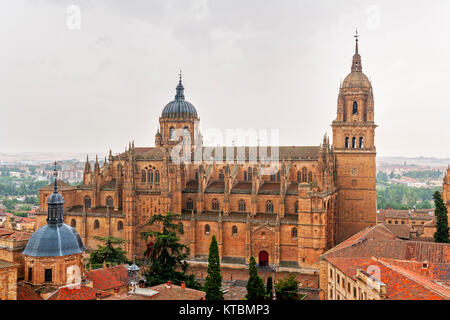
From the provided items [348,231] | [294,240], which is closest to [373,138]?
[348,231]

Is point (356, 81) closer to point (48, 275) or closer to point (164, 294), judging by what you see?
point (164, 294)

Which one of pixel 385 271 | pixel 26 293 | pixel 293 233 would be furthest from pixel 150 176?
pixel 385 271

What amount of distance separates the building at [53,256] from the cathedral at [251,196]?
27.6 m

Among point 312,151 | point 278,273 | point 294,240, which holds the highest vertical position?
point 312,151

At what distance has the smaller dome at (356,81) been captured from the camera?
65.9 meters

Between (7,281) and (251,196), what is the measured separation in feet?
124

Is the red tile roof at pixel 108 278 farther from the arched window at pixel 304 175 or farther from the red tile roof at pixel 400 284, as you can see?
the arched window at pixel 304 175

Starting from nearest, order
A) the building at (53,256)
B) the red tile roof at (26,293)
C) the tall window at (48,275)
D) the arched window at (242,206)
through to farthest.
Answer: the red tile roof at (26,293) → the building at (53,256) → the tall window at (48,275) → the arched window at (242,206)

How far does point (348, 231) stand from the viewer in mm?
66500

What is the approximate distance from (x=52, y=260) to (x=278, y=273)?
31006mm

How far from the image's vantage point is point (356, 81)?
217 ft

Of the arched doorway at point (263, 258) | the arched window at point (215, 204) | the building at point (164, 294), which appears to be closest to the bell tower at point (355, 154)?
the arched doorway at point (263, 258)

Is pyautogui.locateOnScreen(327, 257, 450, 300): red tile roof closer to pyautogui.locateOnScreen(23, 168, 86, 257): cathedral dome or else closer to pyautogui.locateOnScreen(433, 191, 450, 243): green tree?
pyautogui.locateOnScreen(433, 191, 450, 243): green tree
